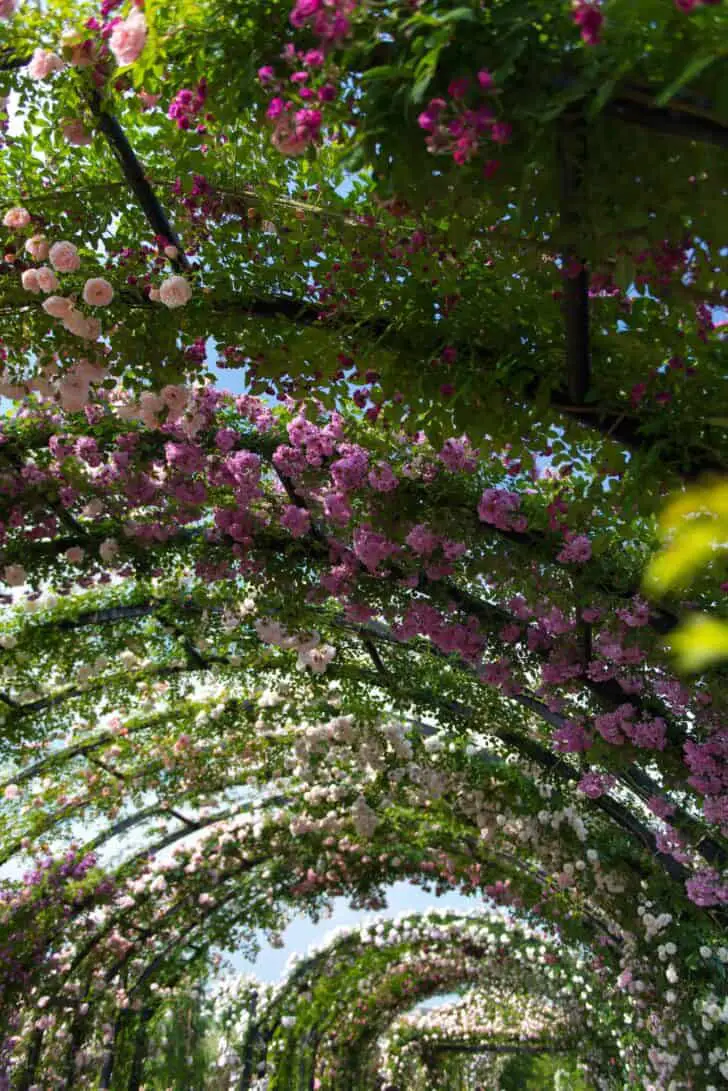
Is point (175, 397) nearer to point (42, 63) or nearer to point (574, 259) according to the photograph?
point (42, 63)

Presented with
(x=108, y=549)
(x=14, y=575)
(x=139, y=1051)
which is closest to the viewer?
(x=14, y=575)

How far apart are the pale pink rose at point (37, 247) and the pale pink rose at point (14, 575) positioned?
2435 millimetres

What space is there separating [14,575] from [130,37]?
3377 millimetres

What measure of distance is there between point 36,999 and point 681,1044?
690 cm

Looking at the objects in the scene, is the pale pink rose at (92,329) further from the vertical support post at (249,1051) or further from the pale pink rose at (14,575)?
the vertical support post at (249,1051)

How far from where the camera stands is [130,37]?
1789 mm

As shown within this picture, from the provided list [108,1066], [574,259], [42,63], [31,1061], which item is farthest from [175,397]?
[108,1066]

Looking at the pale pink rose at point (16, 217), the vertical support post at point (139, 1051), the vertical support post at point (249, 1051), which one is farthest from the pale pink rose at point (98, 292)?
the vertical support post at point (249, 1051)

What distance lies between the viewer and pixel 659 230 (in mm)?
1599

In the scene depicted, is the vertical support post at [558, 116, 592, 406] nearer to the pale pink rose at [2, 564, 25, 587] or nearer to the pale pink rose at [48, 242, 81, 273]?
the pale pink rose at [48, 242, 81, 273]

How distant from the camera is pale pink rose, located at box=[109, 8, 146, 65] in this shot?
1.78m

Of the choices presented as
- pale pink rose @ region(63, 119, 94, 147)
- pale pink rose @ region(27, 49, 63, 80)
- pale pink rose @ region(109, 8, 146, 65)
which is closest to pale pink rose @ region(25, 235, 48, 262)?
pale pink rose @ region(63, 119, 94, 147)

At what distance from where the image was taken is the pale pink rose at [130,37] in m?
1.78

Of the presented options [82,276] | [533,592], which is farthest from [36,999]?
[82,276]
